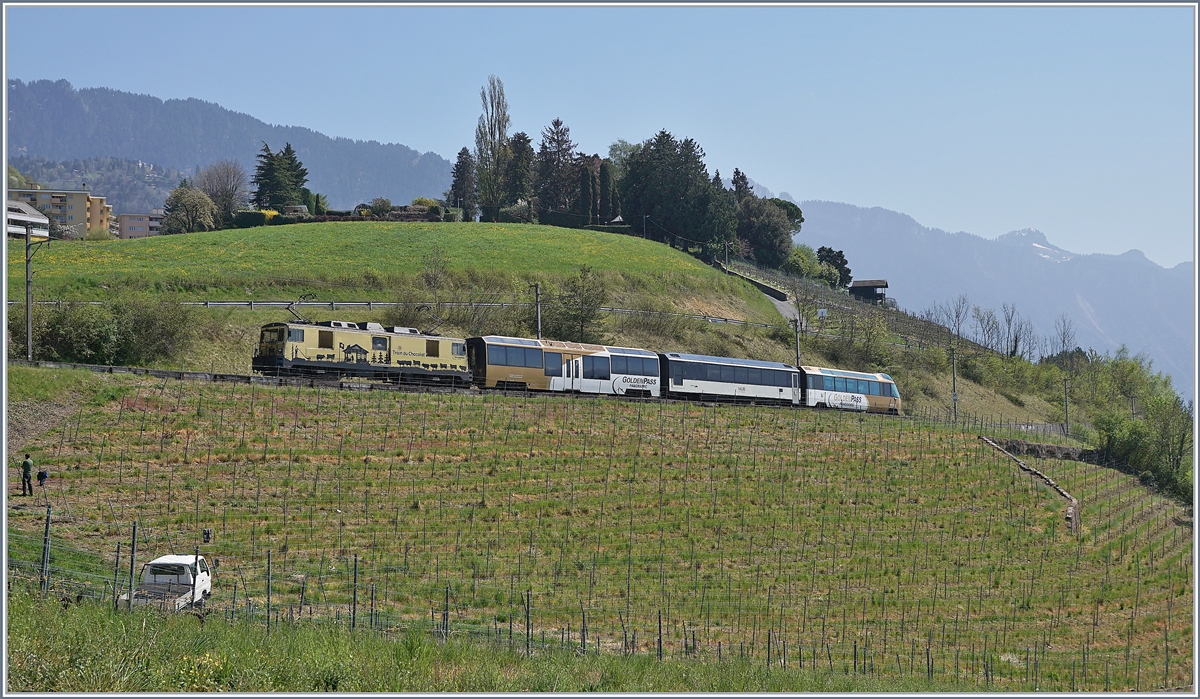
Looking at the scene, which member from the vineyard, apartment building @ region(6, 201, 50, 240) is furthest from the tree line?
the vineyard

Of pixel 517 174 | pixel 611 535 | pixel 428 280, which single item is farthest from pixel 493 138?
pixel 611 535

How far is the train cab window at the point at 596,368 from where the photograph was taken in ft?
174

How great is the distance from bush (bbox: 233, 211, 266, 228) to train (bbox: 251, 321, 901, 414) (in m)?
65.1

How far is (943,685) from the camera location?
2436 centimetres

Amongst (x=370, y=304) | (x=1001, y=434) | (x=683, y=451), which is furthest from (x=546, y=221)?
(x=683, y=451)

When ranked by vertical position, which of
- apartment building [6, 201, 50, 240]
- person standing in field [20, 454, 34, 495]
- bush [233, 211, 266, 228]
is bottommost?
person standing in field [20, 454, 34, 495]

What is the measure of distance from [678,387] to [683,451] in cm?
1303

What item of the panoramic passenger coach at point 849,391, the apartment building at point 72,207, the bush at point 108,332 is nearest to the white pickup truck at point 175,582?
the bush at point 108,332

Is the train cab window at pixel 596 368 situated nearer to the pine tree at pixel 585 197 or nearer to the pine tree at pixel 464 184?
the pine tree at pixel 585 197

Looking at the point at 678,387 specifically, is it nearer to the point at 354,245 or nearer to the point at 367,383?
the point at 367,383

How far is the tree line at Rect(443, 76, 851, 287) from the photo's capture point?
118750 mm

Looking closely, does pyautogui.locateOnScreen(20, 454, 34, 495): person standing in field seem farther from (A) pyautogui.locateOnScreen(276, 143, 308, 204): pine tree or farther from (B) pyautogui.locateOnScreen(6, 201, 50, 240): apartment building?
(A) pyautogui.locateOnScreen(276, 143, 308, 204): pine tree

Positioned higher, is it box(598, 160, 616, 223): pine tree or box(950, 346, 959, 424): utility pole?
box(598, 160, 616, 223): pine tree

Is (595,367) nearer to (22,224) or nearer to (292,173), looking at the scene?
(22,224)
